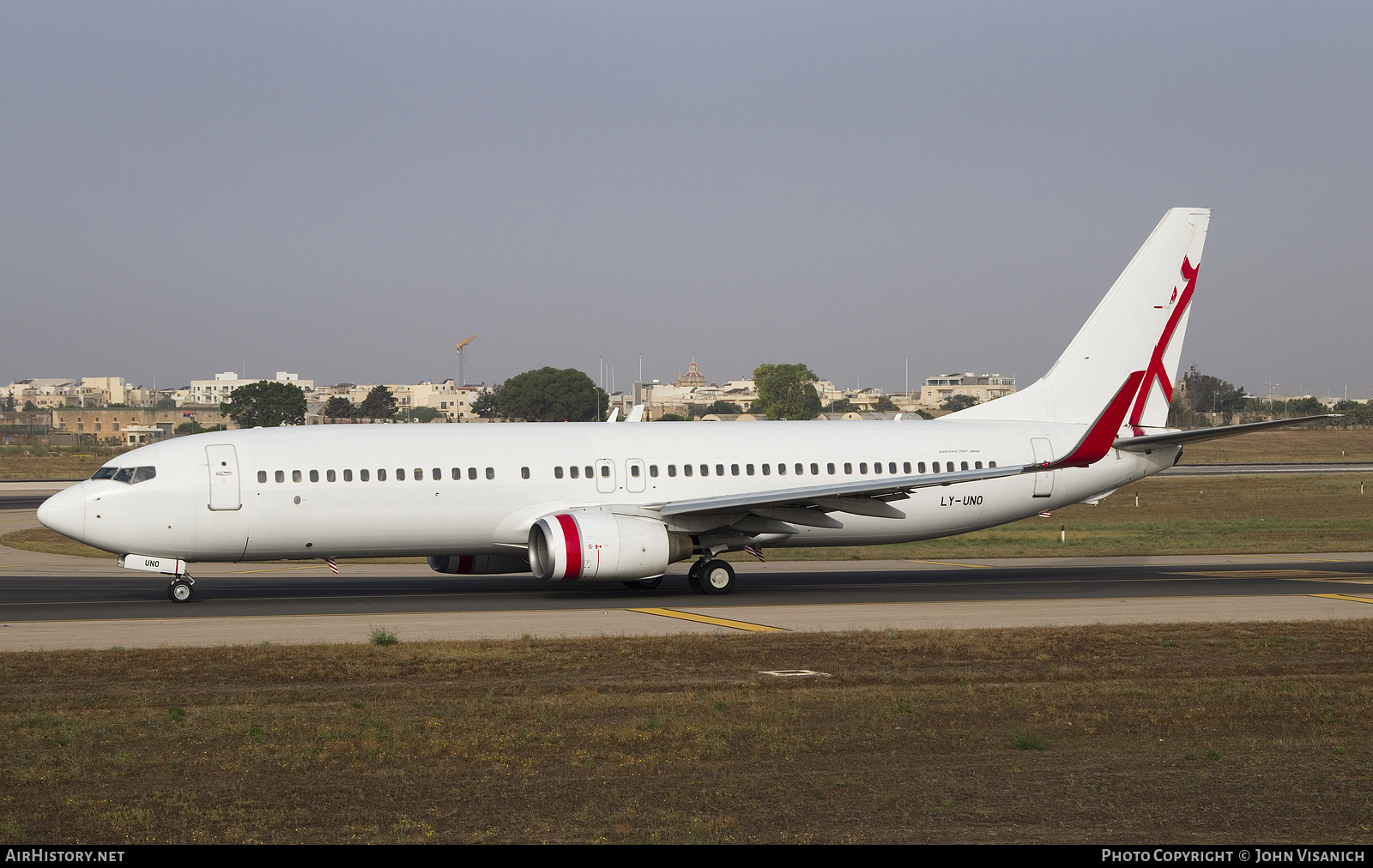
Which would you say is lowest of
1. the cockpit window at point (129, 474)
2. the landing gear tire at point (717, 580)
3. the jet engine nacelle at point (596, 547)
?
the landing gear tire at point (717, 580)

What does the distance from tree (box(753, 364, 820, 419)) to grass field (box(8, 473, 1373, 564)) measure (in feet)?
361

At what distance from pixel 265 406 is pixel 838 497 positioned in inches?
4247

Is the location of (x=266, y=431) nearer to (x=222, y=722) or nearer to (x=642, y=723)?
(x=222, y=722)

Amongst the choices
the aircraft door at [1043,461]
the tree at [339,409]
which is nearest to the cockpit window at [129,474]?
the aircraft door at [1043,461]

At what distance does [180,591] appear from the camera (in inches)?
1048

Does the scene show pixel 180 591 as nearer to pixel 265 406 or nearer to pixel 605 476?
pixel 605 476

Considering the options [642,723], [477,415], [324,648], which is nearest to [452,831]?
[642,723]

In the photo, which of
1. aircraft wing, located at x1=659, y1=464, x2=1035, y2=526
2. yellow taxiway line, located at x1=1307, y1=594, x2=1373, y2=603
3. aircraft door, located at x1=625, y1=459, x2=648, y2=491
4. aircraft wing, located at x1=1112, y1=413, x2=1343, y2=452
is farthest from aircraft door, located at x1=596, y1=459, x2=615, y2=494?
yellow taxiway line, located at x1=1307, y1=594, x2=1373, y2=603

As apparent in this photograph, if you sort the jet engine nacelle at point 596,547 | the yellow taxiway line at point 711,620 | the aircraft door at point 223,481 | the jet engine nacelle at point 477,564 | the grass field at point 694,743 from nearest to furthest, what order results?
the grass field at point 694,743, the yellow taxiway line at point 711,620, the jet engine nacelle at point 596,547, the aircraft door at point 223,481, the jet engine nacelle at point 477,564

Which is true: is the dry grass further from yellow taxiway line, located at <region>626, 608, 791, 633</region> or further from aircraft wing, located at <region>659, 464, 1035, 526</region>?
yellow taxiway line, located at <region>626, 608, 791, 633</region>

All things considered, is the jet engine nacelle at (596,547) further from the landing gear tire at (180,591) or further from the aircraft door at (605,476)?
the landing gear tire at (180,591)

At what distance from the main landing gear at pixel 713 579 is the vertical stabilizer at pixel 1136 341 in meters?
8.47

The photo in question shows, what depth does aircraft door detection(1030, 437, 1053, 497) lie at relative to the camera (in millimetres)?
30812

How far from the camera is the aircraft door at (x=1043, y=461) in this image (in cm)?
3081
